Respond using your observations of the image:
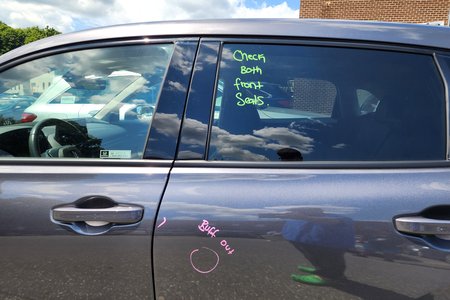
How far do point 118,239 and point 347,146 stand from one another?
37.4 inches

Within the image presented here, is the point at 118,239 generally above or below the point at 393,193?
below

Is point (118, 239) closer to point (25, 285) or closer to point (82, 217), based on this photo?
point (82, 217)

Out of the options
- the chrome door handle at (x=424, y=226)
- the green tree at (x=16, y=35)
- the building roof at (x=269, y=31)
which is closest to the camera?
the chrome door handle at (x=424, y=226)

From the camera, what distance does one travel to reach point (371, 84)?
5.16 feet

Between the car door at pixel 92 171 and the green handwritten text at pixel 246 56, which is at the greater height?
the green handwritten text at pixel 246 56

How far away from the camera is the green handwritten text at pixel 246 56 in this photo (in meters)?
1.56

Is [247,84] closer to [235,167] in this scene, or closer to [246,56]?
[246,56]

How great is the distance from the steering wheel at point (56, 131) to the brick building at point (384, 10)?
12.7 meters

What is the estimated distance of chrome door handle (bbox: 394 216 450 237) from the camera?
1.29m

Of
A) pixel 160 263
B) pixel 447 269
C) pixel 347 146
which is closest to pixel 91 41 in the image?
pixel 160 263

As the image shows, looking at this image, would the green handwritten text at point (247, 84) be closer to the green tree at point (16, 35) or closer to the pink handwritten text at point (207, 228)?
the pink handwritten text at point (207, 228)

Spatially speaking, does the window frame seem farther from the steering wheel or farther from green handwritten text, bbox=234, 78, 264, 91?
the steering wheel

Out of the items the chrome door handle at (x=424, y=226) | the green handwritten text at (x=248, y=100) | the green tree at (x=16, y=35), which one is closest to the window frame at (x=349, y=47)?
the green handwritten text at (x=248, y=100)

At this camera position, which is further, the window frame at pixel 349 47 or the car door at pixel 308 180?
the window frame at pixel 349 47
